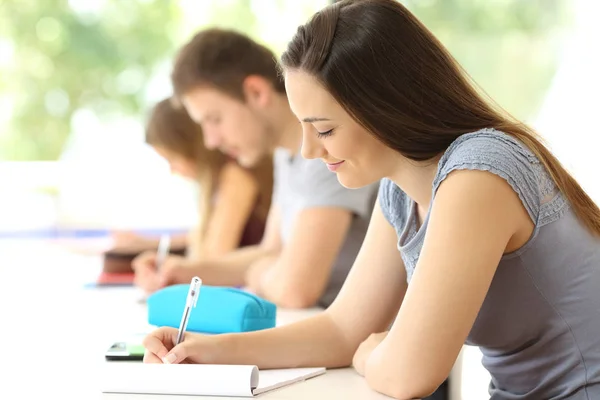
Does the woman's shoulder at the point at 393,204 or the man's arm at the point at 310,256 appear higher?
the woman's shoulder at the point at 393,204

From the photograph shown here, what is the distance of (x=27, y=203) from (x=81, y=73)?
859 mm

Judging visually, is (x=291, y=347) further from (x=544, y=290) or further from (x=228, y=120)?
(x=228, y=120)

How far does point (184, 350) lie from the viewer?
4.01 feet

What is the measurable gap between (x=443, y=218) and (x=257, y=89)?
1194 mm

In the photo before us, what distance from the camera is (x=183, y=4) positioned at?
17.8ft

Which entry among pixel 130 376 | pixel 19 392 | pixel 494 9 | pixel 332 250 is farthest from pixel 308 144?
pixel 494 9

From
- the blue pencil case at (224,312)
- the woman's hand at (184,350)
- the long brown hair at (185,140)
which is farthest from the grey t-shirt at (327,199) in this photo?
the woman's hand at (184,350)

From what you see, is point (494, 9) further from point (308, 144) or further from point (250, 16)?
point (308, 144)

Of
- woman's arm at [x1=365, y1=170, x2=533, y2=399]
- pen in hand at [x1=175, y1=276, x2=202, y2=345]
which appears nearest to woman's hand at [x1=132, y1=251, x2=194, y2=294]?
pen in hand at [x1=175, y1=276, x2=202, y2=345]

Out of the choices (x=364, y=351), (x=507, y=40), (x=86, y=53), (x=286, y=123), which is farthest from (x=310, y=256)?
(x=86, y=53)

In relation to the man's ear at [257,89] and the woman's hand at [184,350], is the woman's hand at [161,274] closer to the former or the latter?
the man's ear at [257,89]

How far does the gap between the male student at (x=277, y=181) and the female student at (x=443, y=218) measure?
65cm

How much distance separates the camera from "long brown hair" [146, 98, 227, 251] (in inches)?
111

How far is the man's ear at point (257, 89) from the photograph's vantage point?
2.22 m
